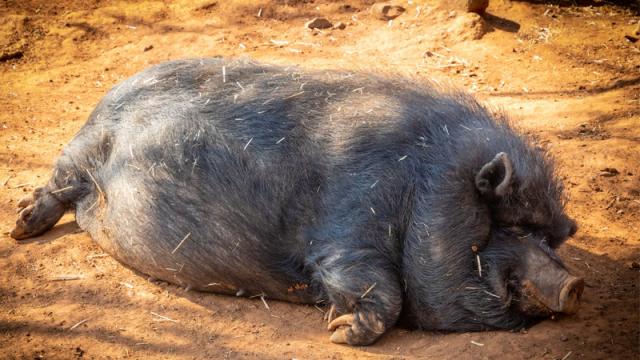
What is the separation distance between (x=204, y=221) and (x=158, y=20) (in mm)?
5887

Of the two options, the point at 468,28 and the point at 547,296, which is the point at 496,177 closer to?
the point at 547,296

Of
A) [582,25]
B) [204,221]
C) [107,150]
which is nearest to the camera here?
[204,221]

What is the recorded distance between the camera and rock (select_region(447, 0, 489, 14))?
8.87 meters

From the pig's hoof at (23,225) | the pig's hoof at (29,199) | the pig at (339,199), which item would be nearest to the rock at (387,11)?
the pig at (339,199)

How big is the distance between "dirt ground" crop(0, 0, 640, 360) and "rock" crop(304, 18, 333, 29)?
145 millimetres

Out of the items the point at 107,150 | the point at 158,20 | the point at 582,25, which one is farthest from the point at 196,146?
the point at 582,25

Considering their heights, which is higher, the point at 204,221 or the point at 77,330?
the point at 204,221

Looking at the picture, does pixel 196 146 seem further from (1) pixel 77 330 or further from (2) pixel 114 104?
(1) pixel 77 330

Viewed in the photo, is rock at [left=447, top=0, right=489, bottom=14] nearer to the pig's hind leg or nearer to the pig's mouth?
the pig's mouth

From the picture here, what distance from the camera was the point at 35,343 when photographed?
13.7 ft

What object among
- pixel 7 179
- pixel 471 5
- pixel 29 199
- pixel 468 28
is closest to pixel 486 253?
pixel 29 199

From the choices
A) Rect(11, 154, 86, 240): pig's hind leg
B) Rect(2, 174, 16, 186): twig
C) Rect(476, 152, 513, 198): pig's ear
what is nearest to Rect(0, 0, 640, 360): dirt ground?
Rect(2, 174, 16, 186): twig

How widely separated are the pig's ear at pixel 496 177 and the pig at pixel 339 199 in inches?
0.4

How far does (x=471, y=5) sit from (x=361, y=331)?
6036mm
